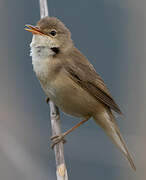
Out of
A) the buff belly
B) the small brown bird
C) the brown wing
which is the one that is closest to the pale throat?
the small brown bird

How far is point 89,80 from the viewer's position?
397cm

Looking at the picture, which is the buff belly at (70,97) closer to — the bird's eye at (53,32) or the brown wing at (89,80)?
the brown wing at (89,80)

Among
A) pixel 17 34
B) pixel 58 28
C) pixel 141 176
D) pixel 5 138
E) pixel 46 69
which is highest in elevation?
pixel 17 34

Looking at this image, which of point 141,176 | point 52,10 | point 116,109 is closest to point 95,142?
point 141,176

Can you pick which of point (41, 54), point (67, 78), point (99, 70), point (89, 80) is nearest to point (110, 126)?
point (89, 80)

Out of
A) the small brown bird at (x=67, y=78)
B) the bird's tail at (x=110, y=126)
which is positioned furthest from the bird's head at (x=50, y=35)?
the bird's tail at (x=110, y=126)

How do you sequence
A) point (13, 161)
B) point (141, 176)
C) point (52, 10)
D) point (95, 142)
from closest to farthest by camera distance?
1. point (13, 161)
2. point (141, 176)
3. point (95, 142)
4. point (52, 10)

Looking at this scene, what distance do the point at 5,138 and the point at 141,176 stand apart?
1.56m

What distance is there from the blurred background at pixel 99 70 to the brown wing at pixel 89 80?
794mm

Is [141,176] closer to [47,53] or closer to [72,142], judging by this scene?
[72,142]

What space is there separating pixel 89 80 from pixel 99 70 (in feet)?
4.80

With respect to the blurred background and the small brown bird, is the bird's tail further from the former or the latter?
the blurred background

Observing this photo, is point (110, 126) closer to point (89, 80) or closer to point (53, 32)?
point (89, 80)

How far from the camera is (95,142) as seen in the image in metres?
4.80
